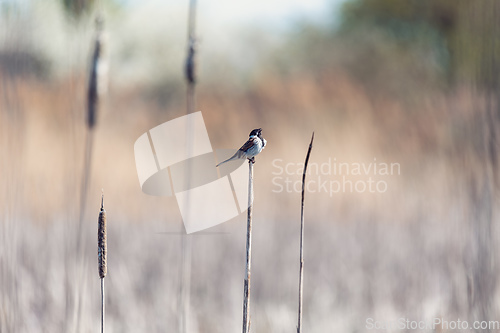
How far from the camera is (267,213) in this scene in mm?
3305

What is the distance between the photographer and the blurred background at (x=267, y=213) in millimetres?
1415

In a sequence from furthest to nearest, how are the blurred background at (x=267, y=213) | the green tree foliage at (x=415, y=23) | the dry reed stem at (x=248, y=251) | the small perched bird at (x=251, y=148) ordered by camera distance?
the green tree foliage at (x=415, y=23)
the blurred background at (x=267, y=213)
the small perched bird at (x=251, y=148)
the dry reed stem at (x=248, y=251)

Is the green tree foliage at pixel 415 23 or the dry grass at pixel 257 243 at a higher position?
the green tree foliage at pixel 415 23

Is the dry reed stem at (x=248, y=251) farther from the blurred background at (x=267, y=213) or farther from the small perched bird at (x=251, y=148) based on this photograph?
the blurred background at (x=267, y=213)

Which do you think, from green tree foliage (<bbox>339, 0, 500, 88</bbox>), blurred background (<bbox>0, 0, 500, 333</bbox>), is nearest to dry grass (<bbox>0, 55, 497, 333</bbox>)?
blurred background (<bbox>0, 0, 500, 333</bbox>)

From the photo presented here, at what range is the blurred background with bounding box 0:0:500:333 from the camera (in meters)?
1.42

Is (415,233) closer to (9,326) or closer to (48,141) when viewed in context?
(9,326)

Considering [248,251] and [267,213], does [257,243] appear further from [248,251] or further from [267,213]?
[248,251]

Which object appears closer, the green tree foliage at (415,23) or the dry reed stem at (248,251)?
the dry reed stem at (248,251)

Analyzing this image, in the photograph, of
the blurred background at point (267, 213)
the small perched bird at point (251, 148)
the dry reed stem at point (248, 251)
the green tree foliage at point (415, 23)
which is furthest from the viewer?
the green tree foliage at point (415, 23)

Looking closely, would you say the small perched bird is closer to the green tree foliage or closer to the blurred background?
the blurred background

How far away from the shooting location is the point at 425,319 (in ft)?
6.01

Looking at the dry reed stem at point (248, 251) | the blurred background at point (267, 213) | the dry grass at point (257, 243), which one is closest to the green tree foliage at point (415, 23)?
the blurred background at point (267, 213)

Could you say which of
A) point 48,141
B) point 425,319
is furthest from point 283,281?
point 48,141
